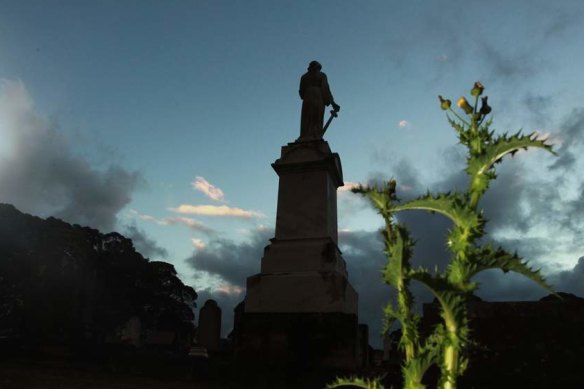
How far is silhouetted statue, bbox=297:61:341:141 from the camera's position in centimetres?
892

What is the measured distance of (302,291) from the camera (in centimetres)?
746

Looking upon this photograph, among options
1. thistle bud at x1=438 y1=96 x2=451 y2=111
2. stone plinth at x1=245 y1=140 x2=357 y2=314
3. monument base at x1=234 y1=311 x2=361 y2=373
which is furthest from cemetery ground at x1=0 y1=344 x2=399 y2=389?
thistle bud at x1=438 y1=96 x2=451 y2=111

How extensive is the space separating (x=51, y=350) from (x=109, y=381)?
375 inches

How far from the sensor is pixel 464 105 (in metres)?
1.14

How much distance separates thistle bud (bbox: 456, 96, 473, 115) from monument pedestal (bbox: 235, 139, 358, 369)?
20.1 feet

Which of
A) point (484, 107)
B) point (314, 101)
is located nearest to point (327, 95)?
point (314, 101)

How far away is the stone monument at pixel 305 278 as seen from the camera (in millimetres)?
6930

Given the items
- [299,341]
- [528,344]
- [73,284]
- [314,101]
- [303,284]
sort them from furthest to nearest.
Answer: [73,284] < [314,101] < [303,284] < [299,341] < [528,344]

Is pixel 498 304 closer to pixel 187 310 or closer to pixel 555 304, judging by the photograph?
pixel 555 304

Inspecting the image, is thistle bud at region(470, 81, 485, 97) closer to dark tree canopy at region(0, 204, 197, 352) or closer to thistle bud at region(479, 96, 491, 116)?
thistle bud at region(479, 96, 491, 116)

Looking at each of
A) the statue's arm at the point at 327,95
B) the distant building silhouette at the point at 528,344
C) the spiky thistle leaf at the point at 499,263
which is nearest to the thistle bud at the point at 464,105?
the spiky thistle leaf at the point at 499,263

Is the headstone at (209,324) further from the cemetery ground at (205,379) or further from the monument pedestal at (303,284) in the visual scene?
the monument pedestal at (303,284)

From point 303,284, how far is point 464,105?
21.7 ft

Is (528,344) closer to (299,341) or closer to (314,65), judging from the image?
(299,341)
